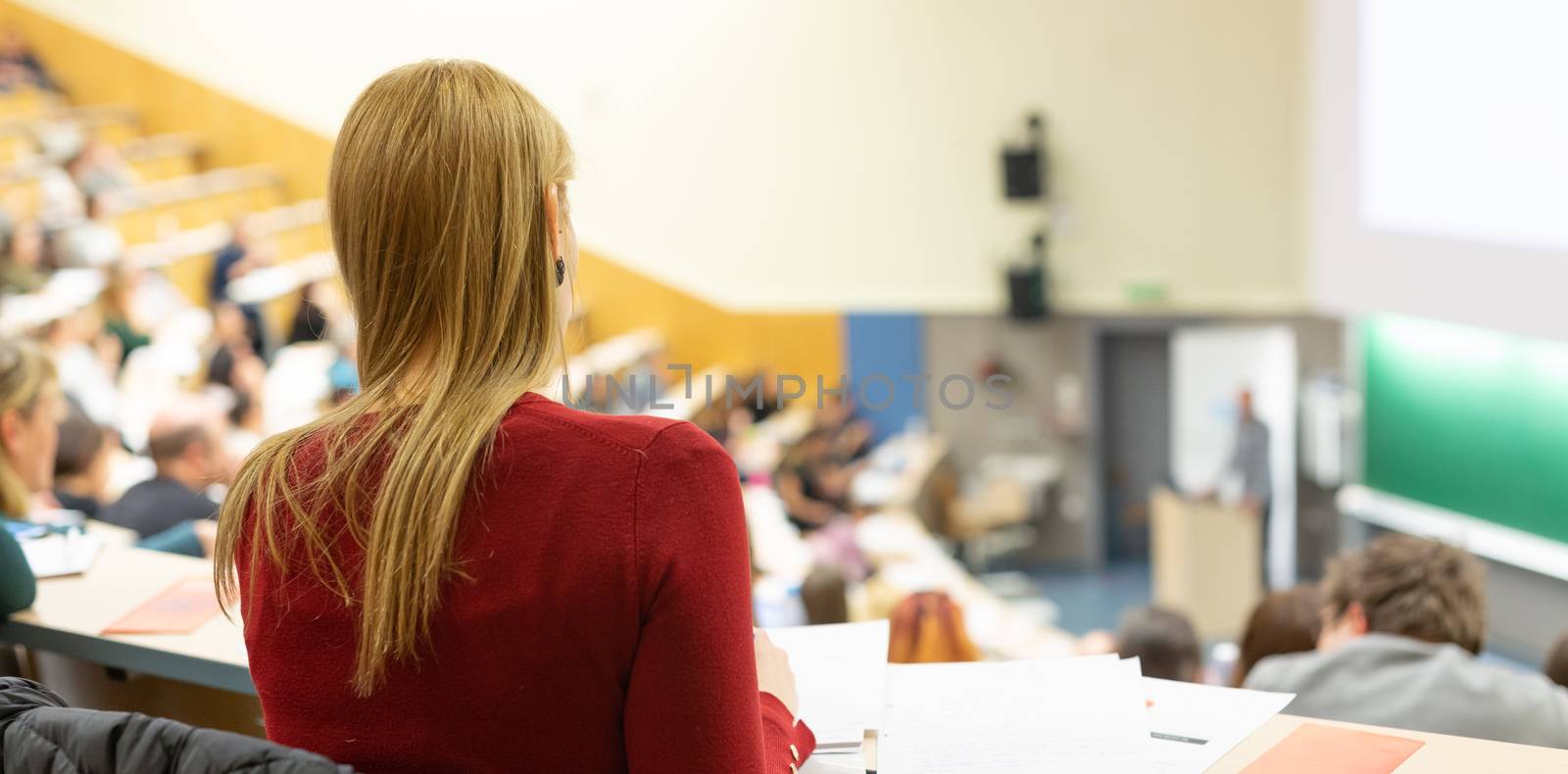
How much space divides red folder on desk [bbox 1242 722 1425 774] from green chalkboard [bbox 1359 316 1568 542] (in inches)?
241

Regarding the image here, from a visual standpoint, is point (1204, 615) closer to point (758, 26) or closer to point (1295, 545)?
point (1295, 545)

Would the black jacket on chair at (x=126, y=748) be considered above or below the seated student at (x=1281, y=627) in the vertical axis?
above

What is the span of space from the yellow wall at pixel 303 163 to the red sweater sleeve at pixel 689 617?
27.4ft

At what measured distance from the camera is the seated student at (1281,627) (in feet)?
9.20

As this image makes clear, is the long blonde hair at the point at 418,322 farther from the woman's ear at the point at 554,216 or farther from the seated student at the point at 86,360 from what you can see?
the seated student at the point at 86,360

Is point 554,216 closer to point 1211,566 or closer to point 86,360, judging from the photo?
point 86,360

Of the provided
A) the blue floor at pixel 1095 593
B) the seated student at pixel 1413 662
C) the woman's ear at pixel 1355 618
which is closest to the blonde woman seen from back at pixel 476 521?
the seated student at pixel 1413 662

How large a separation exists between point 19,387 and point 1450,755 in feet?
8.18

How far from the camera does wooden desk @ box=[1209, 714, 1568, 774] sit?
107cm

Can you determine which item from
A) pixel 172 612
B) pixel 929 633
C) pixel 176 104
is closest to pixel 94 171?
pixel 176 104

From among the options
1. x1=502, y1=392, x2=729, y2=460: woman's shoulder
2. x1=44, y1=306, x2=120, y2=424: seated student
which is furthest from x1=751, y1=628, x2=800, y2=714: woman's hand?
x1=44, y1=306, x2=120, y2=424: seated student

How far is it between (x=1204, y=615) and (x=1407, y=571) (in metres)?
6.13

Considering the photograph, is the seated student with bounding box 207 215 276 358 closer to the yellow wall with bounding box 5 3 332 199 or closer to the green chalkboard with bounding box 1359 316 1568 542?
the yellow wall with bounding box 5 3 332 199

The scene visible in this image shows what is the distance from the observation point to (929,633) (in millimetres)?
3684
